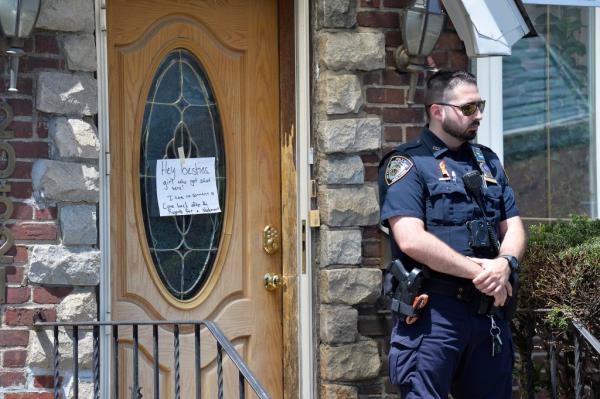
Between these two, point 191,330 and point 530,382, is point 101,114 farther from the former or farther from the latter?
point 530,382

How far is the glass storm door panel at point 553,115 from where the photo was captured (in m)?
5.80

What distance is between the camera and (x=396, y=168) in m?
4.52

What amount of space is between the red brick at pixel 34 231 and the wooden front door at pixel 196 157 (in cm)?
42

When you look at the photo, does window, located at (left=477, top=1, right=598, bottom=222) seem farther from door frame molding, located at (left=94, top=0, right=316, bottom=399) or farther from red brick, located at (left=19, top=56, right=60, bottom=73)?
red brick, located at (left=19, top=56, right=60, bottom=73)

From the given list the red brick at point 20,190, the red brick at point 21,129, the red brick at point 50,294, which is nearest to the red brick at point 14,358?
the red brick at point 50,294

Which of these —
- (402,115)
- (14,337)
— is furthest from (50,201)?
(402,115)

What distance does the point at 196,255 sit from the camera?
5363mm

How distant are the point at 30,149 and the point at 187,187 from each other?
839 mm

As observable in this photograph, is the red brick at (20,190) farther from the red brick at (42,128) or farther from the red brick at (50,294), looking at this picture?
the red brick at (50,294)

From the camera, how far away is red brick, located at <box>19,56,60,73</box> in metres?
4.80

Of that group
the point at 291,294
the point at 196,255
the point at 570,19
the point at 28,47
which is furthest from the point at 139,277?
the point at 570,19

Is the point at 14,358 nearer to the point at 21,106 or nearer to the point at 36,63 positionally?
the point at 21,106

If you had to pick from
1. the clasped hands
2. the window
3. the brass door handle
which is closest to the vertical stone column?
the brass door handle

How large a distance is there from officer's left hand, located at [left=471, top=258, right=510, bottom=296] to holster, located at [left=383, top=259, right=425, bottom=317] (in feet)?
0.74
